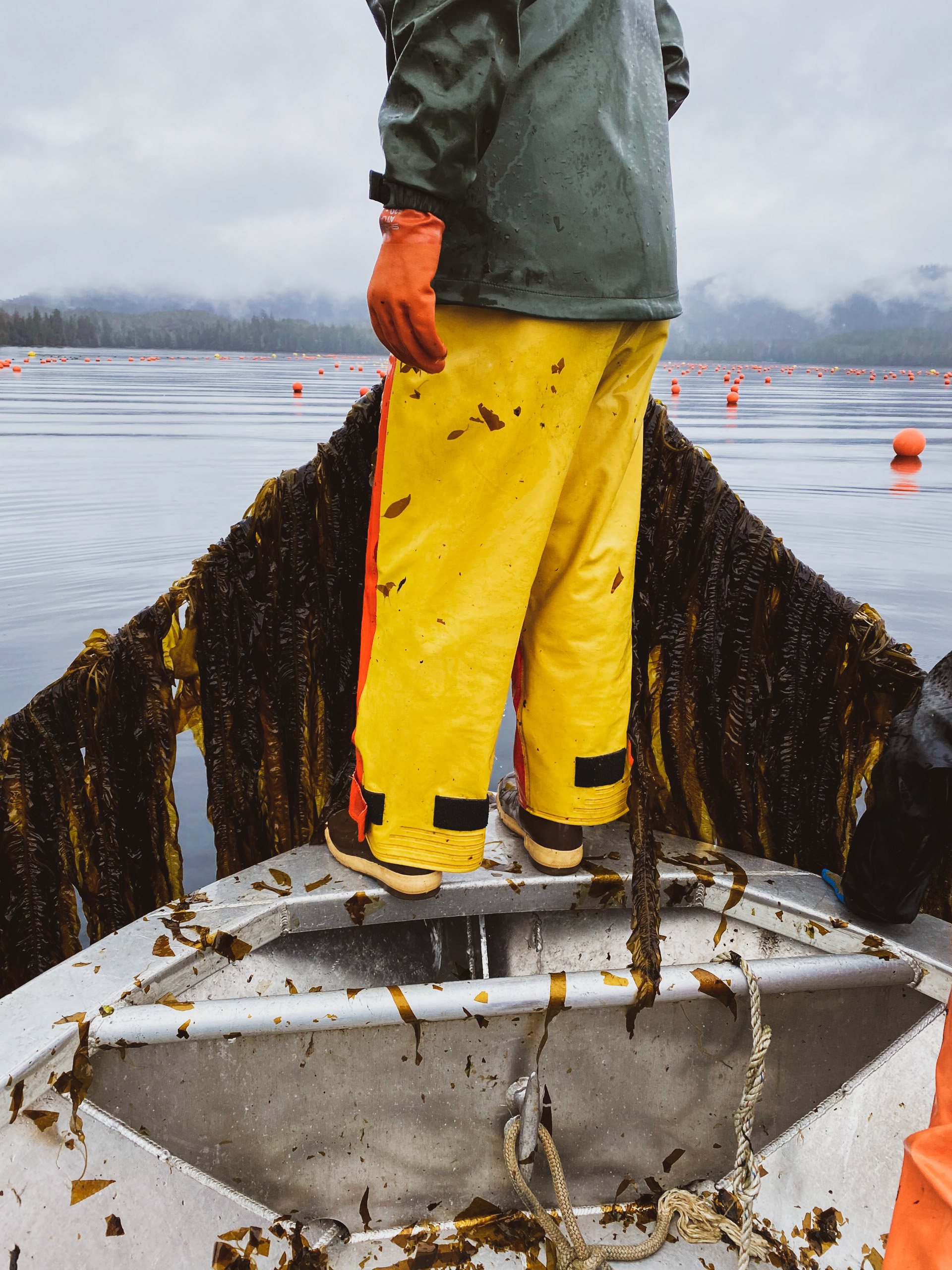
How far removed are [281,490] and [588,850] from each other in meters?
1.02

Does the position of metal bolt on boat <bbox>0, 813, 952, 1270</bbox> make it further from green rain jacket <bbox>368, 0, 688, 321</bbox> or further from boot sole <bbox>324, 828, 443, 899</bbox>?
green rain jacket <bbox>368, 0, 688, 321</bbox>

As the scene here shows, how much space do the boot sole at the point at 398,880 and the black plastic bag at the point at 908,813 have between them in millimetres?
769

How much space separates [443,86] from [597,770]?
3.74ft

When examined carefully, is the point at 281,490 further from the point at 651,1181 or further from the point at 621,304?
the point at 651,1181

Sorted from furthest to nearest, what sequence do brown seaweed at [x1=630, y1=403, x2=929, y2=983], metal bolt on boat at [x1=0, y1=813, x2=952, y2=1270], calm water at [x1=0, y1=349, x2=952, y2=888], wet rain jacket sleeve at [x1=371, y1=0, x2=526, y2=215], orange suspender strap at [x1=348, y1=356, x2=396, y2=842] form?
calm water at [x1=0, y1=349, x2=952, y2=888], brown seaweed at [x1=630, y1=403, x2=929, y2=983], orange suspender strap at [x1=348, y1=356, x2=396, y2=842], metal bolt on boat at [x1=0, y1=813, x2=952, y2=1270], wet rain jacket sleeve at [x1=371, y1=0, x2=526, y2=215]

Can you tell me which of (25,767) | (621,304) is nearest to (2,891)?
(25,767)

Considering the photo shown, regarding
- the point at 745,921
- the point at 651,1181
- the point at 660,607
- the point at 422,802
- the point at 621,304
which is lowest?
the point at 651,1181

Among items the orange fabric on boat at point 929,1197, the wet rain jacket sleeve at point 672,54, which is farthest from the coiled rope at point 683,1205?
the wet rain jacket sleeve at point 672,54

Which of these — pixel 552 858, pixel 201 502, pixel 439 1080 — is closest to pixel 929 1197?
pixel 439 1080

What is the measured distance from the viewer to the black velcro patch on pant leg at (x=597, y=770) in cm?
161

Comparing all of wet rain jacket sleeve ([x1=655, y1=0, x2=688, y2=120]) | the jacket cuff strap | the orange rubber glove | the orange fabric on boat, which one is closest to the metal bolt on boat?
the orange fabric on boat

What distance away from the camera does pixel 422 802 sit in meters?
1.51

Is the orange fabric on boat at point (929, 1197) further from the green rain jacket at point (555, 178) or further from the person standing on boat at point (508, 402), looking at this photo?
the green rain jacket at point (555, 178)

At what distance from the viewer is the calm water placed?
3.96 meters
